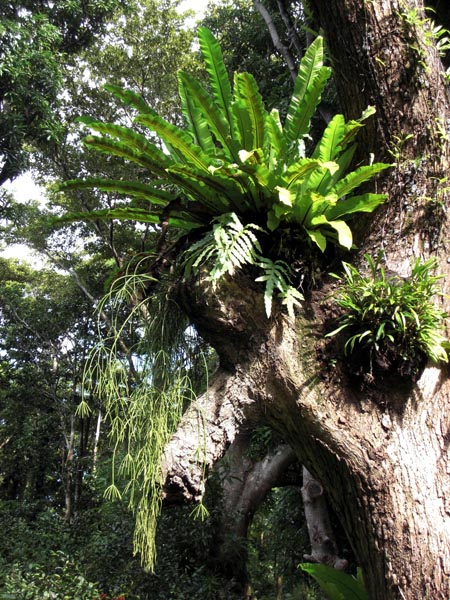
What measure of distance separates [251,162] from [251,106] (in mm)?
306

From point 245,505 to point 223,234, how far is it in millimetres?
5133

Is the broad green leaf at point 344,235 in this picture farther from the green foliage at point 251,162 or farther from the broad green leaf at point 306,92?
the broad green leaf at point 306,92

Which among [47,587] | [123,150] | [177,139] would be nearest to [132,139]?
[123,150]

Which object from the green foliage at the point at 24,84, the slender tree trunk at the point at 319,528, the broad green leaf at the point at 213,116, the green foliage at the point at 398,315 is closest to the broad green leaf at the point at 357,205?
the green foliage at the point at 398,315

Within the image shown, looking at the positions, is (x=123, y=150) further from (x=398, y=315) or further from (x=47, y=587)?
(x=47, y=587)

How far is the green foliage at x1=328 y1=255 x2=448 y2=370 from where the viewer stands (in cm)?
198

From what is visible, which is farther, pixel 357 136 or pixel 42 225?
pixel 42 225

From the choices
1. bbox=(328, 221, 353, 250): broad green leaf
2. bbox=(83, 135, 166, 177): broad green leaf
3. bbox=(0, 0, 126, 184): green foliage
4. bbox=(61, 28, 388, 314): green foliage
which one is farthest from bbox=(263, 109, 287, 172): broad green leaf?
bbox=(0, 0, 126, 184): green foliage

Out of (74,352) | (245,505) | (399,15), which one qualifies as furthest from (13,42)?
(74,352)

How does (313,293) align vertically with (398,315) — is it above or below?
above

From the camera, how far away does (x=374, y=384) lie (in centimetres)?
207

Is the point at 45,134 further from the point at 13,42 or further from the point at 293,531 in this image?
the point at 293,531

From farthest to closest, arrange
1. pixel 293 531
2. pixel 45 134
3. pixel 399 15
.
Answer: pixel 45 134 < pixel 293 531 < pixel 399 15

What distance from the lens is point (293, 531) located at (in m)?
6.12
